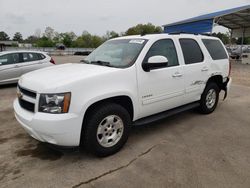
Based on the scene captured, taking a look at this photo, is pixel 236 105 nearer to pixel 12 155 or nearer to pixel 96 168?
pixel 96 168

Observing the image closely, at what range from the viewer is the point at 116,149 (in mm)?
3396

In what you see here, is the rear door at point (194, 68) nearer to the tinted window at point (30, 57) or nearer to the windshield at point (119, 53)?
the windshield at point (119, 53)

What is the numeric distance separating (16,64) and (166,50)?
23.2 feet

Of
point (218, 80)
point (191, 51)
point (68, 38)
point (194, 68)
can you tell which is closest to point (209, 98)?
point (218, 80)

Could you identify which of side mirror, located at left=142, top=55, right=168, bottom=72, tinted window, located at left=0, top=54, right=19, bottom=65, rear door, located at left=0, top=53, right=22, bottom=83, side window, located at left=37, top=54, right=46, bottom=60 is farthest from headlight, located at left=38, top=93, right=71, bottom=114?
side window, located at left=37, top=54, right=46, bottom=60

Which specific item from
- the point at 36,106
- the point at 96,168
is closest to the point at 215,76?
the point at 96,168

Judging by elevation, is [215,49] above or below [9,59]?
above

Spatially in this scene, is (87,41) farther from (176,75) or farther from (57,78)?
(57,78)

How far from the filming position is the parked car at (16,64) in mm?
8656

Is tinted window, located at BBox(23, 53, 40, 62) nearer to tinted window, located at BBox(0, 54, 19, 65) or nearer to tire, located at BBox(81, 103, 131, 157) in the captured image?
tinted window, located at BBox(0, 54, 19, 65)

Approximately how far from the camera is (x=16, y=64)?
8.89m

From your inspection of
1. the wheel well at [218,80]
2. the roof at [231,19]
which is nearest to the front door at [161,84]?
the wheel well at [218,80]

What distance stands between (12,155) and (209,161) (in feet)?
9.80

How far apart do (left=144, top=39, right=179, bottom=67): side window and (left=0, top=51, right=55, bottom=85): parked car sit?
696cm
